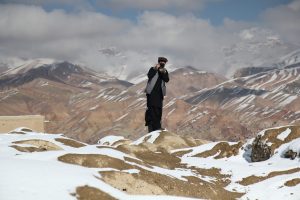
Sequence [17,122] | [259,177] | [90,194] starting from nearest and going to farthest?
[90,194], [259,177], [17,122]

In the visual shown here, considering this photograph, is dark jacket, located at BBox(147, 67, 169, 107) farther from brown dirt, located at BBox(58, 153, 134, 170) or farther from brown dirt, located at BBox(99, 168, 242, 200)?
brown dirt, located at BBox(58, 153, 134, 170)

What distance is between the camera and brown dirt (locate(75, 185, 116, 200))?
2302 cm

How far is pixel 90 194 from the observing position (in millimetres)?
23500

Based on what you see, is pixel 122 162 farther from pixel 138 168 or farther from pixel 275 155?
pixel 275 155

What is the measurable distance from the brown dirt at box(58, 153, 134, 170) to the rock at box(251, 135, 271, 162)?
27.2 meters

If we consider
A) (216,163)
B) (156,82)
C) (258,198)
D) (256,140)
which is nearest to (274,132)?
(256,140)

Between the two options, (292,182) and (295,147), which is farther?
(295,147)

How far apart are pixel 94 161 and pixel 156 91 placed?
16.3m

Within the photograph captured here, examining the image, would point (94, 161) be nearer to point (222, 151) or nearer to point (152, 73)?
point (152, 73)

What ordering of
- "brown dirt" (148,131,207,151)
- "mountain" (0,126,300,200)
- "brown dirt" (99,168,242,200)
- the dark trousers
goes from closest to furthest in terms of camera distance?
"mountain" (0,126,300,200) → "brown dirt" (99,168,242,200) → the dark trousers → "brown dirt" (148,131,207,151)

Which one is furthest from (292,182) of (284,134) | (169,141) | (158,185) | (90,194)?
(169,141)

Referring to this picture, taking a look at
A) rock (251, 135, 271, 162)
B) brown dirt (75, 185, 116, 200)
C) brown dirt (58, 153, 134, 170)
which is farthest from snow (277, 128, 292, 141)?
brown dirt (75, 185, 116, 200)

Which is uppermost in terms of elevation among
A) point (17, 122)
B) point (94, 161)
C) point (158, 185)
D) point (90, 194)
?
point (17, 122)

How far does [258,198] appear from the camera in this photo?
3400 cm
